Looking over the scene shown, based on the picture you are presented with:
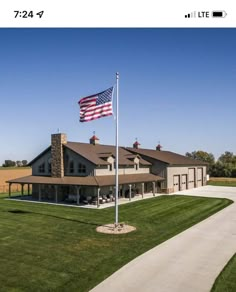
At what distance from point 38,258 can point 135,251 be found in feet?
15.4

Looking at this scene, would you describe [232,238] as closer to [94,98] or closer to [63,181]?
[94,98]

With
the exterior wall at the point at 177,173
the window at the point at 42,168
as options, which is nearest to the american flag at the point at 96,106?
the window at the point at 42,168

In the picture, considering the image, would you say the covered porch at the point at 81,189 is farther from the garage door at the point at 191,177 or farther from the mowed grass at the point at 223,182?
the mowed grass at the point at 223,182

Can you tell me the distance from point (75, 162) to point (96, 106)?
50.2 ft

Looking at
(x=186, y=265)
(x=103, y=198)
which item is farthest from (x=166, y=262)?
(x=103, y=198)

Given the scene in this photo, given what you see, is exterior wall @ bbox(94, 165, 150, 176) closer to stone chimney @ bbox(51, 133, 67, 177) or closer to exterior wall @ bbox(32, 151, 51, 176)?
stone chimney @ bbox(51, 133, 67, 177)

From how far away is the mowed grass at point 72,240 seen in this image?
12.4m

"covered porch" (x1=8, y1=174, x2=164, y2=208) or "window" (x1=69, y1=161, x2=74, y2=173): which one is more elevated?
"window" (x1=69, y1=161, x2=74, y2=173)

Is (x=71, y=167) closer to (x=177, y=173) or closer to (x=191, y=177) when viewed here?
(x=177, y=173)

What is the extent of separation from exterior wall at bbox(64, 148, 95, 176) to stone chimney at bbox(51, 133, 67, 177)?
56cm

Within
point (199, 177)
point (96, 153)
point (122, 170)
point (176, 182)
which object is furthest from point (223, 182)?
point (96, 153)

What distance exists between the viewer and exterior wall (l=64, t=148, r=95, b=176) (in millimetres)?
34031

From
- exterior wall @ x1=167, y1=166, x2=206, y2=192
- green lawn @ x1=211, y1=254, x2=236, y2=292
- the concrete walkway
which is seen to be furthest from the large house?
green lawn @ x1=211, y1=254, x2=236, y2=292

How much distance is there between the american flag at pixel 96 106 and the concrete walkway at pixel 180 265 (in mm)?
8962
